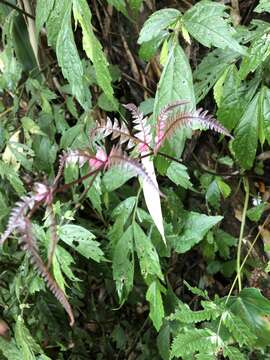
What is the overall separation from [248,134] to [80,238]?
356 mm

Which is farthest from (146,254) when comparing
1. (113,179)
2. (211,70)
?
(211,70)

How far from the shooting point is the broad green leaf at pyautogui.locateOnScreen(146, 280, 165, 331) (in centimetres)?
97

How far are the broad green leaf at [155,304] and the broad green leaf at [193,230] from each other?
0.09m

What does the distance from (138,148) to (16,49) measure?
74 cm

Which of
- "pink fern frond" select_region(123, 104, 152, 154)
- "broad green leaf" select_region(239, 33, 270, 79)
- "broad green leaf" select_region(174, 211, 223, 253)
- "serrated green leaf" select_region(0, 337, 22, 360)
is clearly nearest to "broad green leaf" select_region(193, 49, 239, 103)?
"broad green leaf" select_region(239, 33, 270, 79)

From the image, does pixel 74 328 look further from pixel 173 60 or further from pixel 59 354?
pixel 173 60

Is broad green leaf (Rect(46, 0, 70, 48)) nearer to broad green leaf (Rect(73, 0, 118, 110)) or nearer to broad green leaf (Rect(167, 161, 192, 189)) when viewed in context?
broad green leaf (Rect(73, 0, 118, 110))

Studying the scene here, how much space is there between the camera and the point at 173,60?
0.84 metres

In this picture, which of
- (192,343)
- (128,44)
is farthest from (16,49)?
(192,343)

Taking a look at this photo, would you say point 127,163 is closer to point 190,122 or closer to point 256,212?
point 190,122

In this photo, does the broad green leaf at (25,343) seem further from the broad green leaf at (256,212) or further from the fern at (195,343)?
the broad green leaf at (256,212)

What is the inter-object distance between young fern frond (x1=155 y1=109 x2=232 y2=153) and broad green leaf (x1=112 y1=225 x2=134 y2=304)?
0.38m

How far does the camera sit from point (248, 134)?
0.98m

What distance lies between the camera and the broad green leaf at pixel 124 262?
1.01 meters
